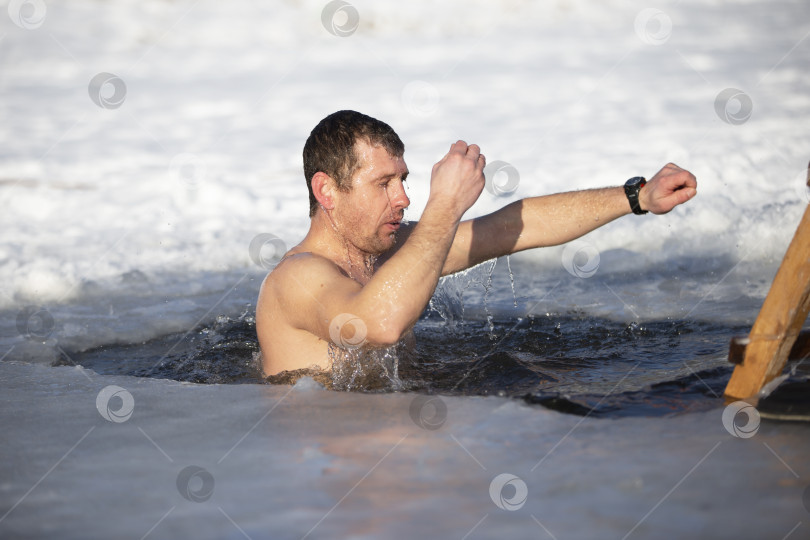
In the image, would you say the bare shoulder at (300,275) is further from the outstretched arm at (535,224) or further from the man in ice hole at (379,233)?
the outstretched arm at (535,224)

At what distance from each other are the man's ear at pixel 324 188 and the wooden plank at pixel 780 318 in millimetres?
1643

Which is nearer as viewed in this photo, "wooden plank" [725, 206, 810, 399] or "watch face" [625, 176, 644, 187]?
"wooden plank" [725, 206, 810, 399]

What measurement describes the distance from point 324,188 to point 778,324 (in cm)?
176

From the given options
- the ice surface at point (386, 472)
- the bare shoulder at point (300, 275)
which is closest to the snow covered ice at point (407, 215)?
the ice surface at point (386, 472)

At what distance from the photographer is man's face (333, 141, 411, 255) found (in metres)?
3.34

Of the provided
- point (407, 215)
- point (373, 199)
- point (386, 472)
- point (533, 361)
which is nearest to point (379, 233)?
point (373, 199)

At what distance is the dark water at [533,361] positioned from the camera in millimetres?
2938

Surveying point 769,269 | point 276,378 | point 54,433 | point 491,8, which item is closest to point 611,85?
point 491,8

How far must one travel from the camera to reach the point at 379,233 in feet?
11.2

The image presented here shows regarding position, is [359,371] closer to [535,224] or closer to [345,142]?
[345,142]

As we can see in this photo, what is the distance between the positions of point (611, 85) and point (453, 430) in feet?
27.5

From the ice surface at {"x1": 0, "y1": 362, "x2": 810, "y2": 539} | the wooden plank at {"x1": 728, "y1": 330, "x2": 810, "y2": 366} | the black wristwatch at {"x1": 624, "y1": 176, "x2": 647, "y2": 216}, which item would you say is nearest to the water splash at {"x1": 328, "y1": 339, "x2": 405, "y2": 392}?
the ice surface at {"x1": 0, "y1": 362, "x2": 810, "y2": 539}

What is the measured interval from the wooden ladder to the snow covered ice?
0.17 metres

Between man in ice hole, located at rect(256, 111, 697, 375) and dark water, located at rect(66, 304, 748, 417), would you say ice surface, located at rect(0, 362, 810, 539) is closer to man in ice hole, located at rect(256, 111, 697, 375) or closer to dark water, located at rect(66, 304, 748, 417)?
dark water, located at rect(66, 304, 748, 417)
